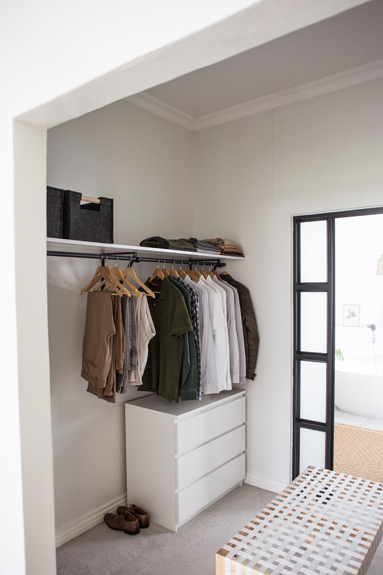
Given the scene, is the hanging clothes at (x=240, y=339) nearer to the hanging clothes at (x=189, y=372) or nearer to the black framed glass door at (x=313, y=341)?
the black framed glass door at (x=313, y=341)

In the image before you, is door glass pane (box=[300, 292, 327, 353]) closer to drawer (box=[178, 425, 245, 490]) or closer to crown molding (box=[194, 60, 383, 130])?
drawer (box=[178, 425, 245, 490])

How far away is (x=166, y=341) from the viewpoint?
2.81m

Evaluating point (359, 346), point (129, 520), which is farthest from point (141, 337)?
point (359, 346)

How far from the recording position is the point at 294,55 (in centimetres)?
270

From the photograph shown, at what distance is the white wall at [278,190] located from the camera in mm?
2924

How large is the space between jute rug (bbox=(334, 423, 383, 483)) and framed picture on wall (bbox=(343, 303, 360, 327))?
0.92 meters

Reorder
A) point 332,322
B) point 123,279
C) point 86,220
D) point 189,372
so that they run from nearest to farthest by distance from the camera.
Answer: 1. point 86,220
2. point 123,279
3. point 189,372
4. point 332,322

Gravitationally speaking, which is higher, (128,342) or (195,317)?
(195,317)

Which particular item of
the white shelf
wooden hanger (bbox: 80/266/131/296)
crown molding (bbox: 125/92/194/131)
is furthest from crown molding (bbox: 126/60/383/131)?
wooden hanger (bbox: 80/266/131/296)

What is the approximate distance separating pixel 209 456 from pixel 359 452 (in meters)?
1.27

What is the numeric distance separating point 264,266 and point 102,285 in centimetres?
131

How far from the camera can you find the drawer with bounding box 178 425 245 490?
2.77 m

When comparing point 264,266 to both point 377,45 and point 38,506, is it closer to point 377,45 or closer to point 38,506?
point 377,45

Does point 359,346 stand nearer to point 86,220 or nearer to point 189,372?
point 189,372
